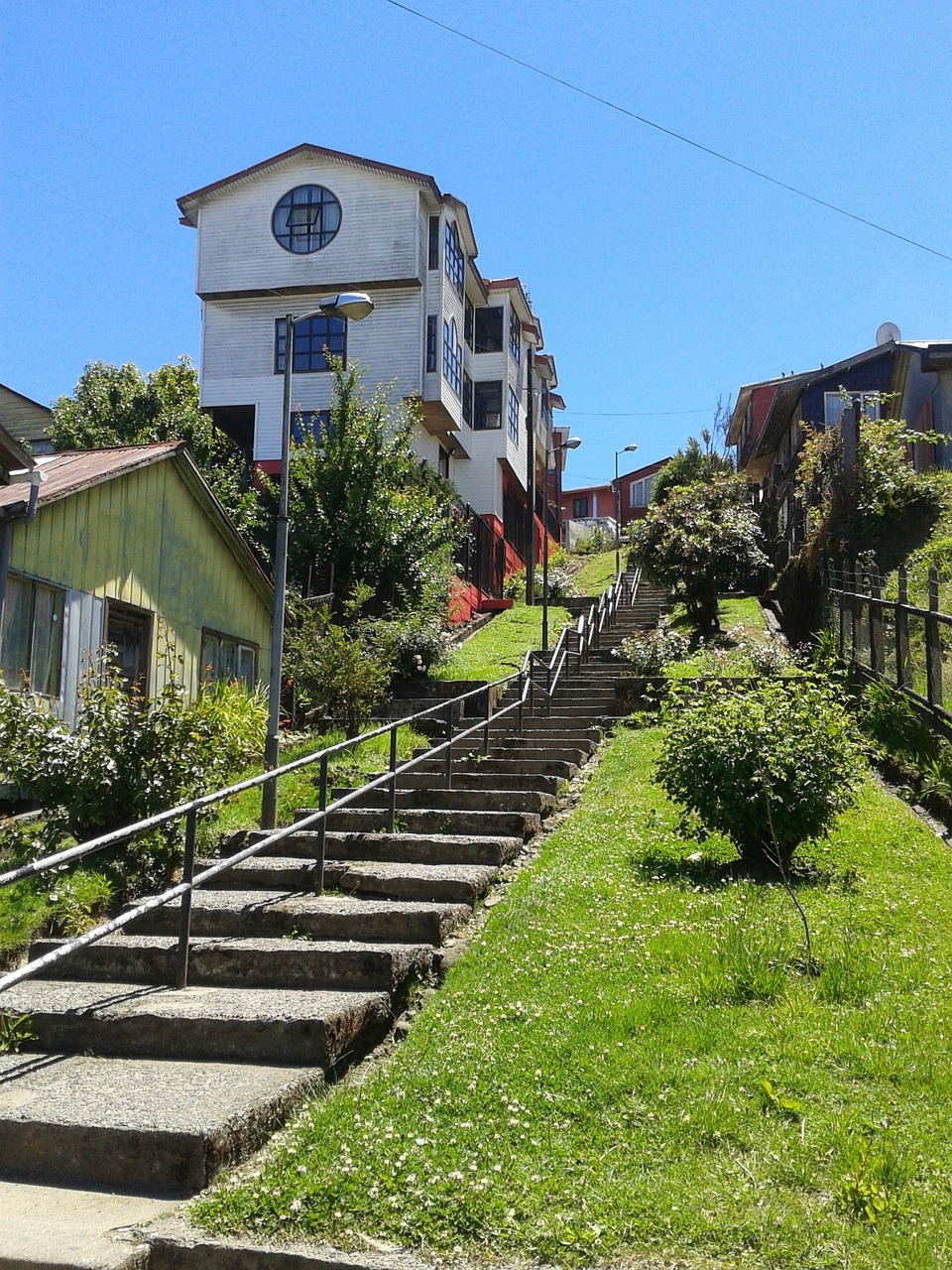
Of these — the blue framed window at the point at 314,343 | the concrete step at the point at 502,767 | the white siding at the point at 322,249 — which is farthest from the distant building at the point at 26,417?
the concrete step at the point at 502,767

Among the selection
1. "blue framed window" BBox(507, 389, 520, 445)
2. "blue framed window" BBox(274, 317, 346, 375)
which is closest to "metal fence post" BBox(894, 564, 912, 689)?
"blue framed window" BBox(274, 317, 346, 375)

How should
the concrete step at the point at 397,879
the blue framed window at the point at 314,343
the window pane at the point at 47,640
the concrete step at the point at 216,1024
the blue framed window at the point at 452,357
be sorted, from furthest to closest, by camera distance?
the blue framed window at the point at 452,357
the blue framed window at the point at 314,343
the window pane at the point at 47,640
the concrete step at the point at 397,879
the concrete step at the point at 216,1024

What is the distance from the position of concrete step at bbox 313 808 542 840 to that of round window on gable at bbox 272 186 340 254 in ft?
79.5

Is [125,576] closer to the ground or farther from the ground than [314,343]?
closer to the ground

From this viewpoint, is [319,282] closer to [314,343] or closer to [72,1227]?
[314,343]

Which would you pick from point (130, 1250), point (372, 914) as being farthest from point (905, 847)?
point (130, 1250)

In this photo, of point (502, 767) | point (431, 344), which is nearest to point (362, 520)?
point (431, 344)

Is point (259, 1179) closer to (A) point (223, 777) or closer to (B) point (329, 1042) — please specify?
(B) point (329, 1042)

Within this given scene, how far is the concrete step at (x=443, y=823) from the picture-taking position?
10.2 meters

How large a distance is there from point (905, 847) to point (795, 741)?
53.1 inches

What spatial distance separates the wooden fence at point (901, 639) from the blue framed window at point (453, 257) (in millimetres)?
18027

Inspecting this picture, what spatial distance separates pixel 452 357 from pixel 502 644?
1176cm

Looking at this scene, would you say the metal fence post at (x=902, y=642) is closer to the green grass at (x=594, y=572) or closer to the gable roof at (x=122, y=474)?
the gable roof at (x=122, y=474)

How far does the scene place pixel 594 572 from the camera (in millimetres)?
41281
